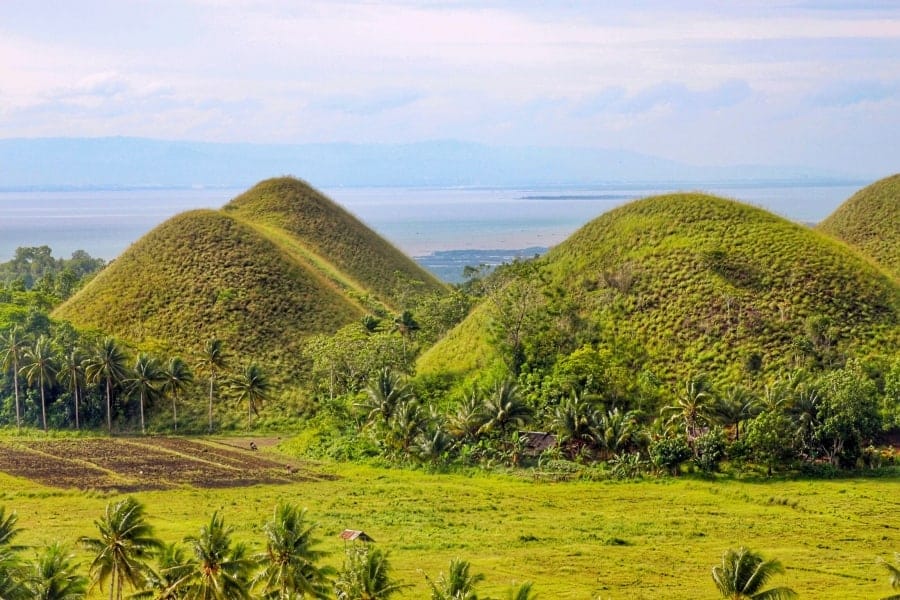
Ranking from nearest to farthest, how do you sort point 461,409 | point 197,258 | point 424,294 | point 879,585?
1. point 879,585
2. point 461,409
3. point 197,258
4. point 424,294

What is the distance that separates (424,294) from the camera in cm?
11412

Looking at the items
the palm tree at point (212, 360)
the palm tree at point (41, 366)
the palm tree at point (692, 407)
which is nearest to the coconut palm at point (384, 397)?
the palm tree at point (212, 360)

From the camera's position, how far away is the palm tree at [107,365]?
75.7 m

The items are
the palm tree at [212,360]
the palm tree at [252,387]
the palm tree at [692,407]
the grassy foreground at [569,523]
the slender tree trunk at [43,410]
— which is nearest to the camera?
the grassy foreground at [569,523]

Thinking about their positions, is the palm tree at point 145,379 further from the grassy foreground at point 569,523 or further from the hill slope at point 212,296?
the grassy foreground at point 569,523

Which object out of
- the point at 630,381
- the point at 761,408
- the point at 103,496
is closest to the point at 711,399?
the point at 761,408

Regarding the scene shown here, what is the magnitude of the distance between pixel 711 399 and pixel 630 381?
9.03m

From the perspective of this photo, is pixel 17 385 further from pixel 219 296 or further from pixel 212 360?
pixel 219 296

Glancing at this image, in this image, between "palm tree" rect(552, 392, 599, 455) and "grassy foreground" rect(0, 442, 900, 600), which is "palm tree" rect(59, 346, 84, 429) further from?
"palm tree" rect(552, 392, 599, 455)

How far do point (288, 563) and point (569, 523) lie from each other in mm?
22497

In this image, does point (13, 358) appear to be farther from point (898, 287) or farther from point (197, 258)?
point (898, 287)

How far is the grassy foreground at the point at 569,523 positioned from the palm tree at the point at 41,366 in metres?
16.3

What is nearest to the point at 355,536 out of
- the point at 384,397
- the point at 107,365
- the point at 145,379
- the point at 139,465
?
the point at 384,397

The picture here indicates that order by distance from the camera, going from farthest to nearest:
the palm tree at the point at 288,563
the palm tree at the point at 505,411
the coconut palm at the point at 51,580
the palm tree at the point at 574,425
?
the palm tree at the point at 505,411
the palm tree at the point at 574,425
the palm tree at the point at 288,563
the coconut palm at the point at 51,580
